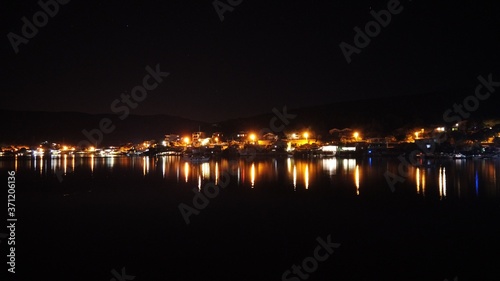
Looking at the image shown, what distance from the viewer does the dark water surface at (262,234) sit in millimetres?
5238

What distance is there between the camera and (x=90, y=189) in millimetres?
13055

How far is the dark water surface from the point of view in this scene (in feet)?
17.2

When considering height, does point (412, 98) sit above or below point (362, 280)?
above

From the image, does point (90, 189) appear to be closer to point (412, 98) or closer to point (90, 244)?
point (90, 244)

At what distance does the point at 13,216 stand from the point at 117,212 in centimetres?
219

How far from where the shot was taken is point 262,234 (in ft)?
22.6

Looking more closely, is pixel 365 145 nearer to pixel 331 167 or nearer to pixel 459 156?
pixel 459 156

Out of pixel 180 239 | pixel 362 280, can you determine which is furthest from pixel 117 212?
pixel 362 280
